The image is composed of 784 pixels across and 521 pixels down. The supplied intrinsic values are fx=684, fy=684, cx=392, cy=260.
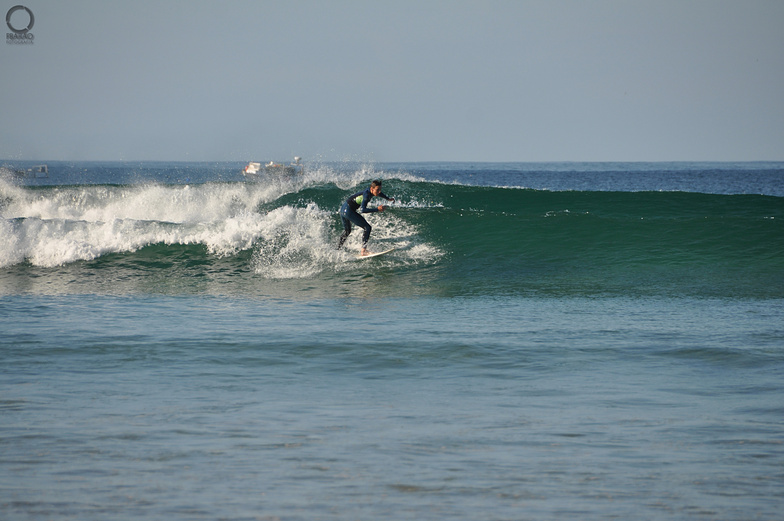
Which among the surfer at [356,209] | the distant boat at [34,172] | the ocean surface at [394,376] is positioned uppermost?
the distant boat at [34,172]

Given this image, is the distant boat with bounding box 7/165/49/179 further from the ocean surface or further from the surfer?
the surfer

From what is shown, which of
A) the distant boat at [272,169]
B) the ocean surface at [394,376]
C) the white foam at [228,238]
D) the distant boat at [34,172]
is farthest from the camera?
the distant boat at [34,172]

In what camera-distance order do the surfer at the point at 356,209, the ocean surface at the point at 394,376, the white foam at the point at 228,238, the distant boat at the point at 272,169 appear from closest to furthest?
1. the ocean surface at the point at 394,376
2. the surfer at the point at 356,209
3. the white foam at the point at 228,238
4. the distant boat at the point at 272,169

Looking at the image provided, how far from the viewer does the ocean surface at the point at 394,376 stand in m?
3.85

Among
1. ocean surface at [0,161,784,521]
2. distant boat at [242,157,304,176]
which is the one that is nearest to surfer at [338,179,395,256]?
ocean surface at [0,161,784,521]

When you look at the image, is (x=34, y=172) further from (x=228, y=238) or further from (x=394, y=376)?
(x=394, y=376)

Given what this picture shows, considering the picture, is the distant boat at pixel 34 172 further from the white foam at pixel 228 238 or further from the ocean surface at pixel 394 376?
the ocean surface at pixel 394 376

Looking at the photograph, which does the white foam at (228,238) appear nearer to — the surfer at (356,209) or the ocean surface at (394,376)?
the ocean surface at (394,376)

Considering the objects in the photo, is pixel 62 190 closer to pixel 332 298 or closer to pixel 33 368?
pixel 332 298

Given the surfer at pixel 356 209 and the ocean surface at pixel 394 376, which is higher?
the surfer at pixel 356 209

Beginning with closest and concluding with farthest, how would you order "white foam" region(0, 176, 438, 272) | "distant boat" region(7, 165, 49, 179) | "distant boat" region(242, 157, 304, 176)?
"white foam" region(0, 176, 438, 272)
"distant boat" region(242, 157, 304, 176)
"distant boat" region(7, 165, 49, 179)

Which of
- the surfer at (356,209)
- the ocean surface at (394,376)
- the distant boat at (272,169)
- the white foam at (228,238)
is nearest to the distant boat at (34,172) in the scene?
the distant boat at (272,169)

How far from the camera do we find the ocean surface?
152 inches

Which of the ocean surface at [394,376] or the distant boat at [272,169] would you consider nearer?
the ocean surface at [394,376]
